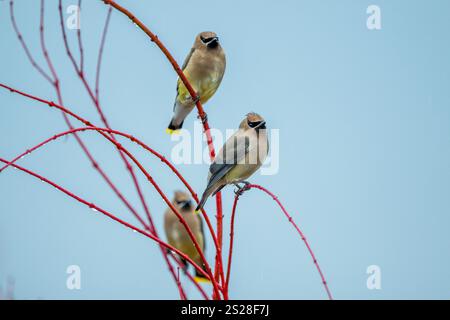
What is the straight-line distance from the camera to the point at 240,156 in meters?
2.81

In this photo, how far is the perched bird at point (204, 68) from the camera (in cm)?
372

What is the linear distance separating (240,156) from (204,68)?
106cm

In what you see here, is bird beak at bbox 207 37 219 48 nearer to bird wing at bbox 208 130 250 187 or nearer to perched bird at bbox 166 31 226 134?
perched bird at bbox 166 31 226 134

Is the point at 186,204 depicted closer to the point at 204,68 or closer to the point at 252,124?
the point at 204,68

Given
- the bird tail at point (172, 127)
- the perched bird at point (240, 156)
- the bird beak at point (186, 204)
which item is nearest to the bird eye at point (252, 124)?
the perched bird at point (240, 156)

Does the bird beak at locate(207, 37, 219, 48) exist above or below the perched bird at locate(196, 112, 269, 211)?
above

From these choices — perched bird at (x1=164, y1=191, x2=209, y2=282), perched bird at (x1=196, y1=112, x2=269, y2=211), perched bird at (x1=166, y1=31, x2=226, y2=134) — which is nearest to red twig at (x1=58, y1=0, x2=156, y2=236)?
perched bird at (x1=196, y1=112, x2=269, y2=211)

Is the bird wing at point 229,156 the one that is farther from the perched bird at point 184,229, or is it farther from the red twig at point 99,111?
the perched bird at point 184,229

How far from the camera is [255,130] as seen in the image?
117 inches

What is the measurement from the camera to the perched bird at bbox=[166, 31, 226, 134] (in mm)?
3717

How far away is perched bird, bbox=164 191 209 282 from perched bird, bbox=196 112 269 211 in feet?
5.78
